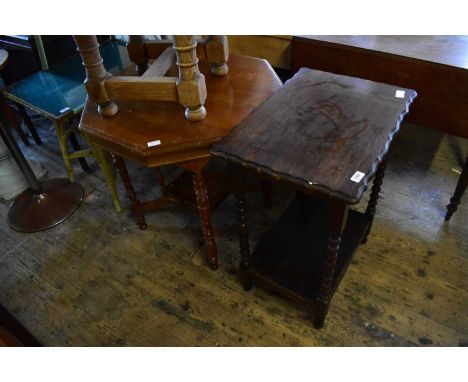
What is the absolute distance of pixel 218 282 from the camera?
64.1 inches

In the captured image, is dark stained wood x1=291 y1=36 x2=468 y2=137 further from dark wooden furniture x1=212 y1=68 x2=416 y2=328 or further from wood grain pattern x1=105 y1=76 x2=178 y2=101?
wood grain pattern x1=105 y1=76 x2=178 y2=101

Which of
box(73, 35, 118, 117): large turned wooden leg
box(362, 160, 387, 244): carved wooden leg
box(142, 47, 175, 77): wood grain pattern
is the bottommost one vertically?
box(362, 160, 387, 244): carved wooden leg

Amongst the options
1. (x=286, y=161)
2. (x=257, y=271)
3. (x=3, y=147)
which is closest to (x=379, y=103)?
(x=286, y=161)

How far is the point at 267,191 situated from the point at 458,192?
89 cm

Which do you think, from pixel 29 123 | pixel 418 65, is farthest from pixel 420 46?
pixel 29 123

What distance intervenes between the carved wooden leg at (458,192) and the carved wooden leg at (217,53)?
113 centimetres

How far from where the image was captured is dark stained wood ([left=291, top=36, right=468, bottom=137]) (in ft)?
4.82

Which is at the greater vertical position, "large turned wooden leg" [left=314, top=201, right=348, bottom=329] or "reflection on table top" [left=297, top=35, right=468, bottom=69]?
"reflection on table top" [left=297, top=35, right=468, bottom=69]

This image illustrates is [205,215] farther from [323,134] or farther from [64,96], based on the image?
[64,96]

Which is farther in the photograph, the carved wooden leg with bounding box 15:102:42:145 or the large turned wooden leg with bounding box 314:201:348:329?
the carved wooden leg with bounding box 15:102:42:145

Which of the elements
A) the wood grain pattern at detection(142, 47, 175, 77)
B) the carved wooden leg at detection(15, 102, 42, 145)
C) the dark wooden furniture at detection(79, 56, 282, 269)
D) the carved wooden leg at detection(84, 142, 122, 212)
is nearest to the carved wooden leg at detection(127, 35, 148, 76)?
the wood grain pattern at detection(142, 47, 175, 77)

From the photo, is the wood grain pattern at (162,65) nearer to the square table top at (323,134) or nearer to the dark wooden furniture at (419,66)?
the square table top at (323,134)

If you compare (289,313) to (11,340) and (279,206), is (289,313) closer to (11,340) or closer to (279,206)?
(279,206)

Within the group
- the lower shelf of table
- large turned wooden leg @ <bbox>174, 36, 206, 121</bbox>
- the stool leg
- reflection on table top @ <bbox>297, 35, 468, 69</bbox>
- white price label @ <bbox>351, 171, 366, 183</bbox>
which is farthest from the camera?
the stool leg
